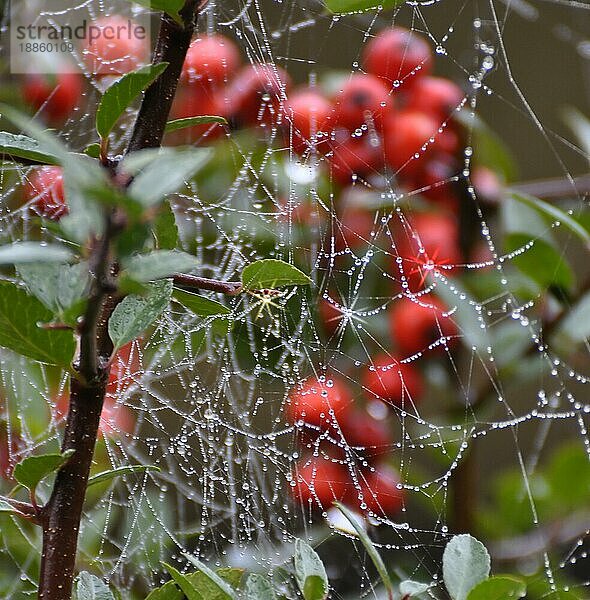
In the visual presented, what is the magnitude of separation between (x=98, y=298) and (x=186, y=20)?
125 millimetres

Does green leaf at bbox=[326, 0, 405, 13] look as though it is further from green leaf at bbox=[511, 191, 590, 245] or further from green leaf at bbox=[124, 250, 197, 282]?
green leaf at bbox=[511, 191, 590, 245]

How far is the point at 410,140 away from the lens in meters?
0.72

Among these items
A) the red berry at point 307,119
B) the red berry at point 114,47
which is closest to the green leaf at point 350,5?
the red berry at point 307,119

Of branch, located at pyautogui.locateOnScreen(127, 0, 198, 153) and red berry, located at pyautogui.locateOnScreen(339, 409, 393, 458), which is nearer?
branch, located at pyautogui.locateOnScreen(127, 0, 198, 153)

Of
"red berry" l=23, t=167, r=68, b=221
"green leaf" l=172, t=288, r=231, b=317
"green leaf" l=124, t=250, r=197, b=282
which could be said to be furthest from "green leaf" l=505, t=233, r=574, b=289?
"green leaf" l=124, t=250, r=197, b=282

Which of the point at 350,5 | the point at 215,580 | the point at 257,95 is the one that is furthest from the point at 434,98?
A: the point at 215,580

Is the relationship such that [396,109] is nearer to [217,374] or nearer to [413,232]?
[413,232]

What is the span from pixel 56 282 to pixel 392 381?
1.78 feet

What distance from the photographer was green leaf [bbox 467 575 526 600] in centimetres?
31

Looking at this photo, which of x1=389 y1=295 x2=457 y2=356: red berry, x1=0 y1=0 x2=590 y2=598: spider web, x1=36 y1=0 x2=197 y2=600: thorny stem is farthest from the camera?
x1=389 y1=295 x2=457 y2=356: red berry

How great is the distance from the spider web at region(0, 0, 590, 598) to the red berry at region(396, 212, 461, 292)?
0.01m

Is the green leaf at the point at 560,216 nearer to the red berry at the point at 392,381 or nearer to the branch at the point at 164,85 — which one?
the red berry at the point at 392,381

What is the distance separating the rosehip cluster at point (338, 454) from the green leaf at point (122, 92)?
0.38 meters

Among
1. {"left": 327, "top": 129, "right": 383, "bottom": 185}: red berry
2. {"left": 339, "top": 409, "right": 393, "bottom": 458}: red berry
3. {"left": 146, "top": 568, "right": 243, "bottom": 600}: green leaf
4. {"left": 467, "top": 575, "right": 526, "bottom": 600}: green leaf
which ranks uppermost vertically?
{"left": 327, "top": 129, "right": 383, "bottom": 185}: red berry
